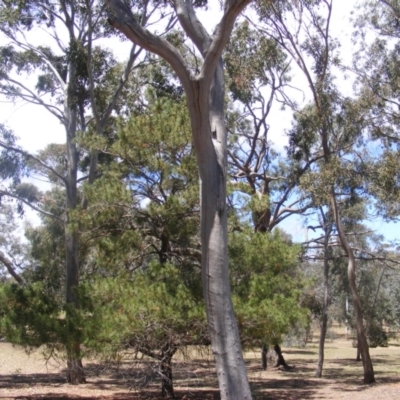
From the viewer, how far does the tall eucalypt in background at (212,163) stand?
6.74 metres

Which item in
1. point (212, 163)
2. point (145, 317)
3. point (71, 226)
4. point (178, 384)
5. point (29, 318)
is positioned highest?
point (71, 226)

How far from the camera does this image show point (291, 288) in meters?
12.1

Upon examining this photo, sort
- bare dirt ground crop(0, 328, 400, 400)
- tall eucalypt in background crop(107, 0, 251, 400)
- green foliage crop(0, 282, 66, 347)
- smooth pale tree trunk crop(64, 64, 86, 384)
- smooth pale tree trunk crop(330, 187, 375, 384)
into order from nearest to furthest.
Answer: tall eucalypt in background crop(107, 0, 251, 400) → green foliage crop(0, 282, 66, 347) → bare dirt ground crop(0, 328, 400, 400) → smooth pale tree trunk crop(64, 64, 86, 384) → smooth pale tree trunk crop(330, 187, 375, 384)

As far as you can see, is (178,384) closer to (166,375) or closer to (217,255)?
(166,375)

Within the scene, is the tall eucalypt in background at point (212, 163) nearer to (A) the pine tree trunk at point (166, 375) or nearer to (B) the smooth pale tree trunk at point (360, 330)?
(A) the pine tree trunk at point (166, 375)

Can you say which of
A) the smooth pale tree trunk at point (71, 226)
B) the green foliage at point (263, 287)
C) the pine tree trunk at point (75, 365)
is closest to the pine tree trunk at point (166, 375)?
the green foliage at point (263, 287)

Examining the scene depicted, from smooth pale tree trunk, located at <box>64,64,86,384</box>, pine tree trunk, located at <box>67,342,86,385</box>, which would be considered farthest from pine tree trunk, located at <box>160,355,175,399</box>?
smooth pale tree trunk, located at <box>64,64,86,384</box>

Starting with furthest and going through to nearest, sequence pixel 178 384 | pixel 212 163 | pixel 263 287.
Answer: pixel 178 384 → pixel 263 287 → pixel 212 163

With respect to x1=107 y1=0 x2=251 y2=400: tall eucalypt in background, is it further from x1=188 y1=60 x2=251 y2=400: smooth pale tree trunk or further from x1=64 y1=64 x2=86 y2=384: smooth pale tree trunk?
x1=64 y1=64 x2=86 y2=384: smooth pale tree trunk

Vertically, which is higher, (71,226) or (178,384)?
(71,226)

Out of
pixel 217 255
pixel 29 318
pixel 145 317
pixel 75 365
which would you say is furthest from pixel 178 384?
pixel 217 255

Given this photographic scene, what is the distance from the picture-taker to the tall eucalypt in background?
674 cm

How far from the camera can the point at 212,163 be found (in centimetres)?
719

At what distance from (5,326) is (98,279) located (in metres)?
1.78
